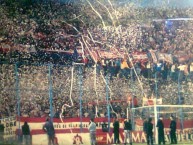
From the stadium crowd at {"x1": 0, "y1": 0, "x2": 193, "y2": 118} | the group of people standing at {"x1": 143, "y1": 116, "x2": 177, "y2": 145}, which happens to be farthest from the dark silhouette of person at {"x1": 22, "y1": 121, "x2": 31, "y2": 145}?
the group of people standing at {"x1": 143, "y1": 116, "x2": 177, "y2": 145}

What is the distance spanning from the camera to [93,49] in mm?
4352

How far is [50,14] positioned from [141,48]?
1.32 meters

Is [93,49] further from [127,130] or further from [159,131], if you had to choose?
[159,131]

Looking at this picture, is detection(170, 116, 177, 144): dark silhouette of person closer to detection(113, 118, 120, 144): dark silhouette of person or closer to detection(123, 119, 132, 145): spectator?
detection(123, 119, 132, 145): spectator

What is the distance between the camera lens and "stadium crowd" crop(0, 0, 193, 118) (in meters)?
4.16

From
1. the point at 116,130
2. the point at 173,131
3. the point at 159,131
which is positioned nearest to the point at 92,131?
the point at 116,130

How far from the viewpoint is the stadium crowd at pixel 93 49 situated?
416 cm

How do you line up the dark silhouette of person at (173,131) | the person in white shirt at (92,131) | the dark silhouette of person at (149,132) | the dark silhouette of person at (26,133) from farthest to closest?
1. the dark silhouette of person at (173,131)
2. the dark silhouette of person at (149,132)
3. the person in white shirt at (92,131)
4. the dark silhouette of person at (26,133)

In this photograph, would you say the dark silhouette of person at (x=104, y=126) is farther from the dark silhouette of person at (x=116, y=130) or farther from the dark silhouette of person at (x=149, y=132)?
the dark silhouette of person at (x=149, y=132)

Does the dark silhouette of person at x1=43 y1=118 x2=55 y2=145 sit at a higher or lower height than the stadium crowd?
lower

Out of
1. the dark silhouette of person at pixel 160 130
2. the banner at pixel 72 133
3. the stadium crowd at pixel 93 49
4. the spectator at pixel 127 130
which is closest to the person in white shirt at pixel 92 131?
the banner at pixel 72 133

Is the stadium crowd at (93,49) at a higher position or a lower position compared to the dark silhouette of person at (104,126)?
higher

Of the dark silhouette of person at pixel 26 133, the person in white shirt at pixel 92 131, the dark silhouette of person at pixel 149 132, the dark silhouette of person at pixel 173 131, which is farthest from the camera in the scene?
the dark silhouette of person at pixel 173 131

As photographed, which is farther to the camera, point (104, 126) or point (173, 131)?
point (173, 131)
